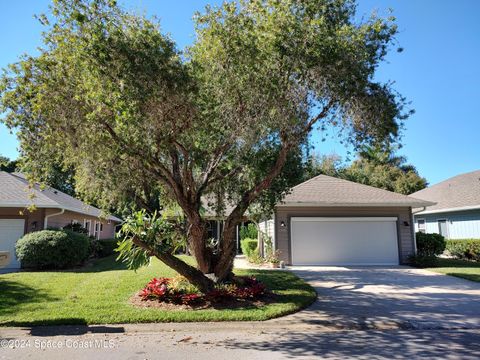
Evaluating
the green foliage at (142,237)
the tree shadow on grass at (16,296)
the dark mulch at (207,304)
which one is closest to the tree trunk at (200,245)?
the green foliage at (142,237)

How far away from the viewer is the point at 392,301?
9.43 metres

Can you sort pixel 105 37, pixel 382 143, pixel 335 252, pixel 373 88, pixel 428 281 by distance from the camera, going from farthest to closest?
1. pixel 335 252
2. pixel 428 281
3. pixel 382 143
4. pixel 373 88
5. pixel 105 37

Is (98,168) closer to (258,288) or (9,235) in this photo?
(258,288)

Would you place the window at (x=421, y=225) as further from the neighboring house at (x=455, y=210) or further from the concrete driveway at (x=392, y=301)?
the concrete driveway at (x=392, y=301)

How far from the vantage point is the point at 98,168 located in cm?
1033

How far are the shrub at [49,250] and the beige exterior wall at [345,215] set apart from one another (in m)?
8.74

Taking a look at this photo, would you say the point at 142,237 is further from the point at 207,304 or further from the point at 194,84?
the point at 194,84

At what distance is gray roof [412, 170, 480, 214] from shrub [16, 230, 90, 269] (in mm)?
19589

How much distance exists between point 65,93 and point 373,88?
6833mm

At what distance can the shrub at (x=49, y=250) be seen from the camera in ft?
47.6

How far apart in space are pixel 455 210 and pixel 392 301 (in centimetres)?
1467

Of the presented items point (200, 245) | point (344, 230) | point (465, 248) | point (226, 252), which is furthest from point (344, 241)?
point (200, 245)

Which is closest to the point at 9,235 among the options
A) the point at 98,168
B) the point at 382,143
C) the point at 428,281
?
the point at 98,168

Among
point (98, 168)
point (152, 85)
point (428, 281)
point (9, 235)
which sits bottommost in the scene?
point (428, 281)
